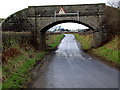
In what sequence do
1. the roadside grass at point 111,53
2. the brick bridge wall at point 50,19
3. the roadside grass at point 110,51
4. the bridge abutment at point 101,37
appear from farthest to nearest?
1. the brick bridge wall at point 50,19
2. the bridge abutment at point 101,37
3. the roadside grass at point 110,51
4. the roadside grass at point 111,53

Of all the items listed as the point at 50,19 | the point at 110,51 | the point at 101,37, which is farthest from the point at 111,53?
the point at 50,19

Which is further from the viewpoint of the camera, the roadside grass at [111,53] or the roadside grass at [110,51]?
the roadside grass at [110,51]

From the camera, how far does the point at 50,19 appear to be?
25672mm

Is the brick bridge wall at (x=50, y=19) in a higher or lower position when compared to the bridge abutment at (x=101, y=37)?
higher

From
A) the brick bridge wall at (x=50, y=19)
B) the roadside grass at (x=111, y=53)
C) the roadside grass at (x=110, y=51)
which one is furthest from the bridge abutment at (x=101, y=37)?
the roadside grass at (x=111, y=53)

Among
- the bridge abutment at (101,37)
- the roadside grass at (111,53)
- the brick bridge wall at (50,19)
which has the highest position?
the brick bridge wall at (50,19)

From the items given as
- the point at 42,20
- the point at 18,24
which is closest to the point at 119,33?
the point at 42,20

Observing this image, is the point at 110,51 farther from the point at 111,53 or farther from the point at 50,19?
the point at 50,19

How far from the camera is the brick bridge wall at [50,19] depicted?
25155mm

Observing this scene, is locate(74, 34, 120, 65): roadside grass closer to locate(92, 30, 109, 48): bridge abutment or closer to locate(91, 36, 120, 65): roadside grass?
locate(91, 36, 120, 65): roadside grass

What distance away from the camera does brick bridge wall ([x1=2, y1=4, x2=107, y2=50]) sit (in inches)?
990

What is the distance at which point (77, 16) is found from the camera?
2525 cm

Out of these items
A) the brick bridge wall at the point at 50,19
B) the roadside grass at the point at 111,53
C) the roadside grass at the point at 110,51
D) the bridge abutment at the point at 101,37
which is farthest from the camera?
the brick bridge wall at the point at 50,19

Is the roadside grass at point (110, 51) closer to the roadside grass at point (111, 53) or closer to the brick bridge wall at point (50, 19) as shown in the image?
the roadside grass at point (111, 53)
